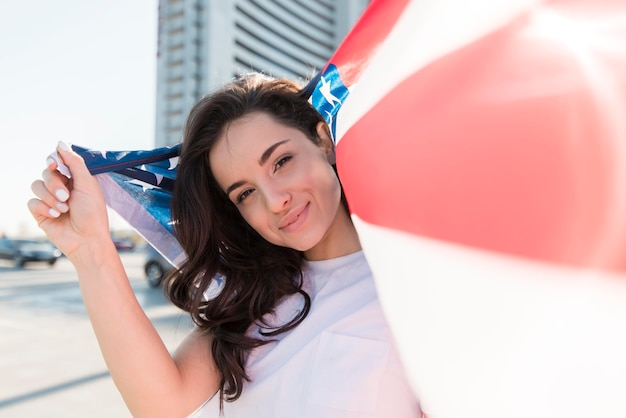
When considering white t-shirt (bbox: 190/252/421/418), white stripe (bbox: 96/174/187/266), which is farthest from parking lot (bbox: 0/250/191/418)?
white t-shirt (bbox: 190/252/421/418)

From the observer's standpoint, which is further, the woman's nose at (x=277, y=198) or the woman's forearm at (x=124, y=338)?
the woman's nose at (x=277, y=198)

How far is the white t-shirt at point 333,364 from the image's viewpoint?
1.00 metres

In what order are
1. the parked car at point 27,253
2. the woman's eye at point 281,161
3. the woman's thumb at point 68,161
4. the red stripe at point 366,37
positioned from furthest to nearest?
the parked car at point 27,253, the woman's eye at point 281,161, the woman's thumb at point 68,161, the red stripe at point 366,37

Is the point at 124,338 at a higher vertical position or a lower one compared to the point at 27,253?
higher

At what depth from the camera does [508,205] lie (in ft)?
1.77

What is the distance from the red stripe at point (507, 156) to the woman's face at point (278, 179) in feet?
1.70

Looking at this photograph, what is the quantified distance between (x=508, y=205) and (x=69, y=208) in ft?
3.15

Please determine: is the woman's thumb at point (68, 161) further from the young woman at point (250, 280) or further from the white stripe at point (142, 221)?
the white stripe at point (142, 221)

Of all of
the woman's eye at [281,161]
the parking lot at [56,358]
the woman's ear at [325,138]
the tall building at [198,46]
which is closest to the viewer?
the woman's eye at [281,161]

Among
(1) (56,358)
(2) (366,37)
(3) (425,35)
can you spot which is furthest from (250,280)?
(1) (56,358)

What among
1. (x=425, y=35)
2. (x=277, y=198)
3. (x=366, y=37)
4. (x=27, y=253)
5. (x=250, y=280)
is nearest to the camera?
(x=425, y=35)

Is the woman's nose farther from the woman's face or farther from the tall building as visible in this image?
the tall building

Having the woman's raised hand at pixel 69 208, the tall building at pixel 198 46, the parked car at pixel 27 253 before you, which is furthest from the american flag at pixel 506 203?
the tall building at pixel 198 46

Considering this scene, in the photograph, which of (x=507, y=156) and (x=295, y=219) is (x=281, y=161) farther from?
(x=507, y=156)
